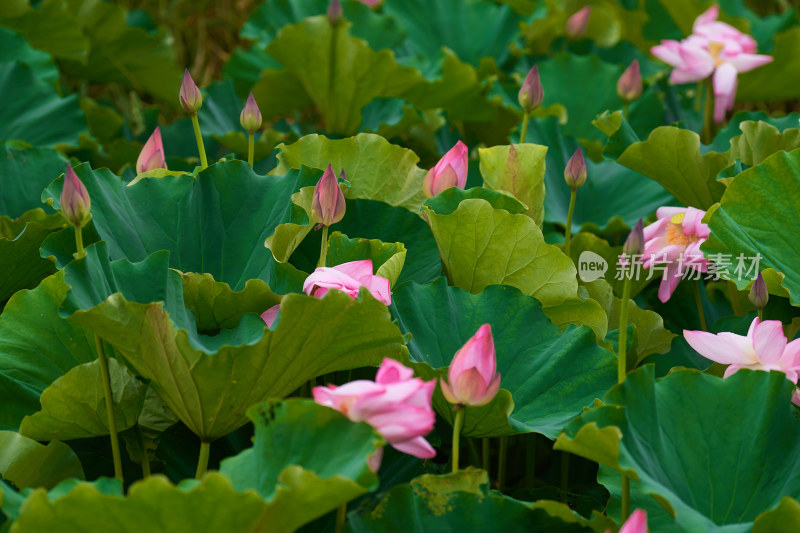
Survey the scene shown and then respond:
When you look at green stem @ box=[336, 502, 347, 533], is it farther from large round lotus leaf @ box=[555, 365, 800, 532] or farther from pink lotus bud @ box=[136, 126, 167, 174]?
pink lotus bud @ box=[136, 126, 167, 174]

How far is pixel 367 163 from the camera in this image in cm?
126

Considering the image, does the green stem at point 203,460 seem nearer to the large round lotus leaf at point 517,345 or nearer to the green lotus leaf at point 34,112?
the large round lotus leaf at point 517,345

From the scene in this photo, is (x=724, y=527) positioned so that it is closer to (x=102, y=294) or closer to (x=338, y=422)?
(x=338, y=422)

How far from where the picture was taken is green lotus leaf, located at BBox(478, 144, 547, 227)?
49.6 inches

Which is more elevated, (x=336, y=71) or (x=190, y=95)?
(x=190, y=95)

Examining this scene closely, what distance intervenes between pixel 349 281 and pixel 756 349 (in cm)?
42

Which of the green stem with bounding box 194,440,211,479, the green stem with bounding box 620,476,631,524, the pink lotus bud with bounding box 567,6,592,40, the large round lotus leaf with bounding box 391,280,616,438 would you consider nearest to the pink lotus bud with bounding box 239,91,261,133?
the large round lotus leaf with bounding box 391,280,616,438

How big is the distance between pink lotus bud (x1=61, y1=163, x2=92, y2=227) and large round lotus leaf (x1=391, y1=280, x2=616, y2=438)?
13.7 inches

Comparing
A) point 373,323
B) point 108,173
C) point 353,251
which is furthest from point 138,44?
point 373,323

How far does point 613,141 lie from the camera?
139 centimetres

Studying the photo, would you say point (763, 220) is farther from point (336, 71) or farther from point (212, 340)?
point (336, 71)

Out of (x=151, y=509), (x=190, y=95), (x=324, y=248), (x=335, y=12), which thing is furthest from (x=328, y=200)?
(x=335, y=12)

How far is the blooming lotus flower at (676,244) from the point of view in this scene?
3.72 ft

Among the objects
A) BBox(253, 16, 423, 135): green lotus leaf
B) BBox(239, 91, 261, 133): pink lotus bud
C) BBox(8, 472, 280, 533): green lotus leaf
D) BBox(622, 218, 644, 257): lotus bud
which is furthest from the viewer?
BBox(253, 16, 423, 135): green lotus leaf
